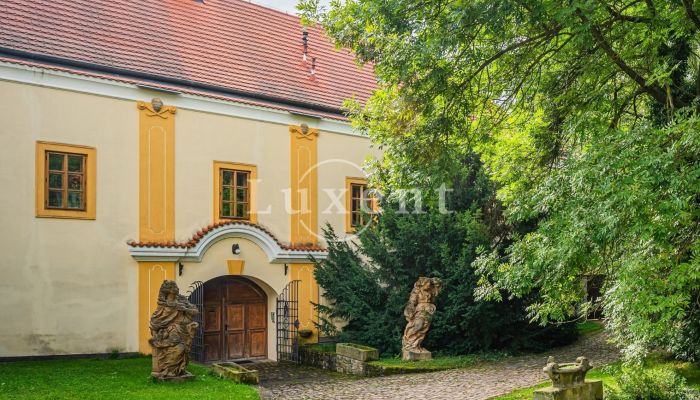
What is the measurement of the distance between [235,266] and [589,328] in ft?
37.5

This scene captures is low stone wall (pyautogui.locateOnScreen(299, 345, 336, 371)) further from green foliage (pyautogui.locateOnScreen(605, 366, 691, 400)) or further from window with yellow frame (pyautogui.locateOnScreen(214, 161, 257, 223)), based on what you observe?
green foliage (pyautogui.locateOnScreen(605, 366, 691, 400))

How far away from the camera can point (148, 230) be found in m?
16.2

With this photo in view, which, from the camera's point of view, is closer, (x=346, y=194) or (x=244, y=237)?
(x=244, y=237)

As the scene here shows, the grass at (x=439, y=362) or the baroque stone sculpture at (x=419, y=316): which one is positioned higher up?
the baroque stone sculpture at (x=419, y=316)

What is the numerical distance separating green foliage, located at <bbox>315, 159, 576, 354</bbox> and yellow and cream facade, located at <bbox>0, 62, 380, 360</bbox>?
188 centimetres

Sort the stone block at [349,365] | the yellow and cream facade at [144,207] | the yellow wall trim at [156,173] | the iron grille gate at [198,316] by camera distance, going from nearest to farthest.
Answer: the yellow and cream facade at [144,207] → the stone block at [349,365] → the yellow wall trim at [156,173] → the iron grille gate at [198,316]

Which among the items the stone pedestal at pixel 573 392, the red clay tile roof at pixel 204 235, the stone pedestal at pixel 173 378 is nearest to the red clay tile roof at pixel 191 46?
the red clay tile roof at pixel 204 235

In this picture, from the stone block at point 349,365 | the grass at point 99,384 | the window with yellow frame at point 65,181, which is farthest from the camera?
the stone block at point 349,365

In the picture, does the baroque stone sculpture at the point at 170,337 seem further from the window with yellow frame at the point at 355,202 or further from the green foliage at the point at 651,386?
the window with yellow frame at the point at 355,202

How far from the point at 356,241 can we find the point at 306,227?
1.72 metres

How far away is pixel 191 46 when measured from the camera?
18750 mm

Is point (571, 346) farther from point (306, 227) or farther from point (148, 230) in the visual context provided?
point (148, 230)

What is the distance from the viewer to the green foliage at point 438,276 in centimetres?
1609

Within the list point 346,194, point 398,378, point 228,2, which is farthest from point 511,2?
point 228,2
